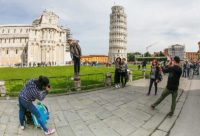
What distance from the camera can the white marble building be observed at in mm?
106188

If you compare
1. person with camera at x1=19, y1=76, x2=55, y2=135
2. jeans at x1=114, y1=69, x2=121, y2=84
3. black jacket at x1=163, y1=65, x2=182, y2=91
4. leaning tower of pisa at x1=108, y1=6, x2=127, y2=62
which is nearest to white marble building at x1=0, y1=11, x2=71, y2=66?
leaning tower of pisa at x1=108, y1=6, x2=127, y2=62

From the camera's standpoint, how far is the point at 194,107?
9.12 meters

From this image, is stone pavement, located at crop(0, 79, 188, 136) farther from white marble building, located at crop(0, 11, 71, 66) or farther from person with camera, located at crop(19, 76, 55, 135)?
white marble building, located at crop(0, 11, 71, 66)

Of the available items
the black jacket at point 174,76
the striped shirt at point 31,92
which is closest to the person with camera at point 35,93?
the striped shirt at point 31,92

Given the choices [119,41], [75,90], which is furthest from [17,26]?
[75,90]

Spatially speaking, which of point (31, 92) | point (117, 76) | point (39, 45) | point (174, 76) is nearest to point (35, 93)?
point (31, 92)

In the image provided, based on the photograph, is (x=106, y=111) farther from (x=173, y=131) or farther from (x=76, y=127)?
(x=173, y=131)

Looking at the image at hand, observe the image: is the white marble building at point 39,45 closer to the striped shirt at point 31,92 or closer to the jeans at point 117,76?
the jeans at point 117,76

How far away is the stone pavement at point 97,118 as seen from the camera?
5708 millimetres

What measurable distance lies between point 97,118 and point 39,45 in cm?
10651

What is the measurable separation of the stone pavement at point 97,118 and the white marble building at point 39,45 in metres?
93.6

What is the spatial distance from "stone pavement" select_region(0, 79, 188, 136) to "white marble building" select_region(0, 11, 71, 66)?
9364cm

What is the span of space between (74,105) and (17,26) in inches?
5408

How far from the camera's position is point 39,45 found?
108 meters
